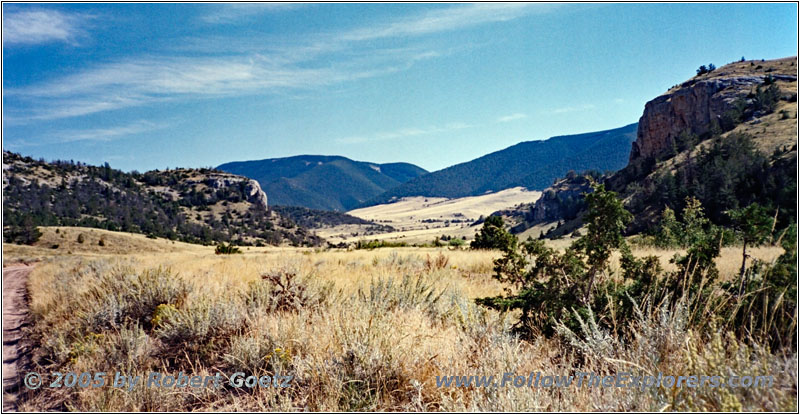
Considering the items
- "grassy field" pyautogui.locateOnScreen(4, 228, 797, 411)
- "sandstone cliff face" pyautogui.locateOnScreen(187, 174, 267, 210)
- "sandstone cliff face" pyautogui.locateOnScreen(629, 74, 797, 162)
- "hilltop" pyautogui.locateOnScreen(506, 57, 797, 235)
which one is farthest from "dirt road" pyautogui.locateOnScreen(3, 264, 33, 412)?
"sandstone cliff face" pyautogui.locateOnScreen(629, 74, 797, 162)

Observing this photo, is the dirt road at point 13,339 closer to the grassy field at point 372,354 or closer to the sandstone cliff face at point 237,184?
the grassy field at point 372,354

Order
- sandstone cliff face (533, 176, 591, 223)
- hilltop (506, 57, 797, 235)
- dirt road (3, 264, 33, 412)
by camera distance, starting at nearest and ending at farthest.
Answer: dirt road (3, 264, 33, 412), hilltop (506, 57, 797, 235), sandstone cliff face (533, 176, 591, 223)

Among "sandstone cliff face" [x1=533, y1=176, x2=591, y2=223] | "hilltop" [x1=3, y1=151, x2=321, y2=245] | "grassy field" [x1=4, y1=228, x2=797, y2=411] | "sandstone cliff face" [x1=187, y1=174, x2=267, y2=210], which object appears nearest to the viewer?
"grassy field" [x1=4, y1=228, x2=797, y2=411]

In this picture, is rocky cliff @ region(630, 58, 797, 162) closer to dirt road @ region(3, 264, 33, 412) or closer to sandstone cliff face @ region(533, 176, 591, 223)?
Answer: sandstone cliff face @ region(533, 176, 591, 223)

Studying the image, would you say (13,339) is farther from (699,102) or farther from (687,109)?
(687,109)

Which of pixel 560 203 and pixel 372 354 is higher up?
pixel 372 354

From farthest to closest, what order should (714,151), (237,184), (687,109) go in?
(237,184) < (687,109) < (714,151)

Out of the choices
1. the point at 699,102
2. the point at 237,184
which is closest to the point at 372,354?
the point at 237,184
